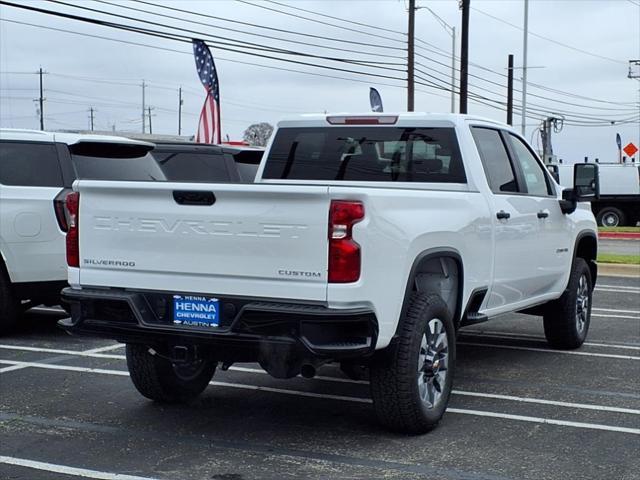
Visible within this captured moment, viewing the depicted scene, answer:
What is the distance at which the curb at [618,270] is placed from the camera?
16.2m

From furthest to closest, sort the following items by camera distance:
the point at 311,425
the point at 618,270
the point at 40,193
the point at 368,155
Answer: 1. the point at 618,270
2. the point at 40,193
3. the point at 368,155
4. the point at 311,425

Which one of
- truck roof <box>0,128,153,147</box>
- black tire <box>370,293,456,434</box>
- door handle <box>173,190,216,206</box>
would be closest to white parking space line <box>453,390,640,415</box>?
black tire <box>370,293,456,434</box>

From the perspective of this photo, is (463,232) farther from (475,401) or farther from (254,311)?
(254,311)

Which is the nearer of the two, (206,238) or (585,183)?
(206,238)

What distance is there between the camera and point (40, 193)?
8.90 meters

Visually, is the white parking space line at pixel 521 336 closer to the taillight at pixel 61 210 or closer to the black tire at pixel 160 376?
the black tire at pixel 160 376

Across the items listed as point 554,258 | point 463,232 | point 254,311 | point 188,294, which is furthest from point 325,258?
point 554,258

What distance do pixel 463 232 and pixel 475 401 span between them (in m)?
1.30

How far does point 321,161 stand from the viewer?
7.32m

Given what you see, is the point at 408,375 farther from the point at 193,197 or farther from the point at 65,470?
the point at 65,470

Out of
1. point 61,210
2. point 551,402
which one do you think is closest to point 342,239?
point 551,402

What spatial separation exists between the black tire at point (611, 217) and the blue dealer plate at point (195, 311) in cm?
3007

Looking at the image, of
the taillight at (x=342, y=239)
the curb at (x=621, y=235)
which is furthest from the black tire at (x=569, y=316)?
the curb at (x=621, y=235)

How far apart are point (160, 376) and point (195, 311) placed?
1.19 metres
